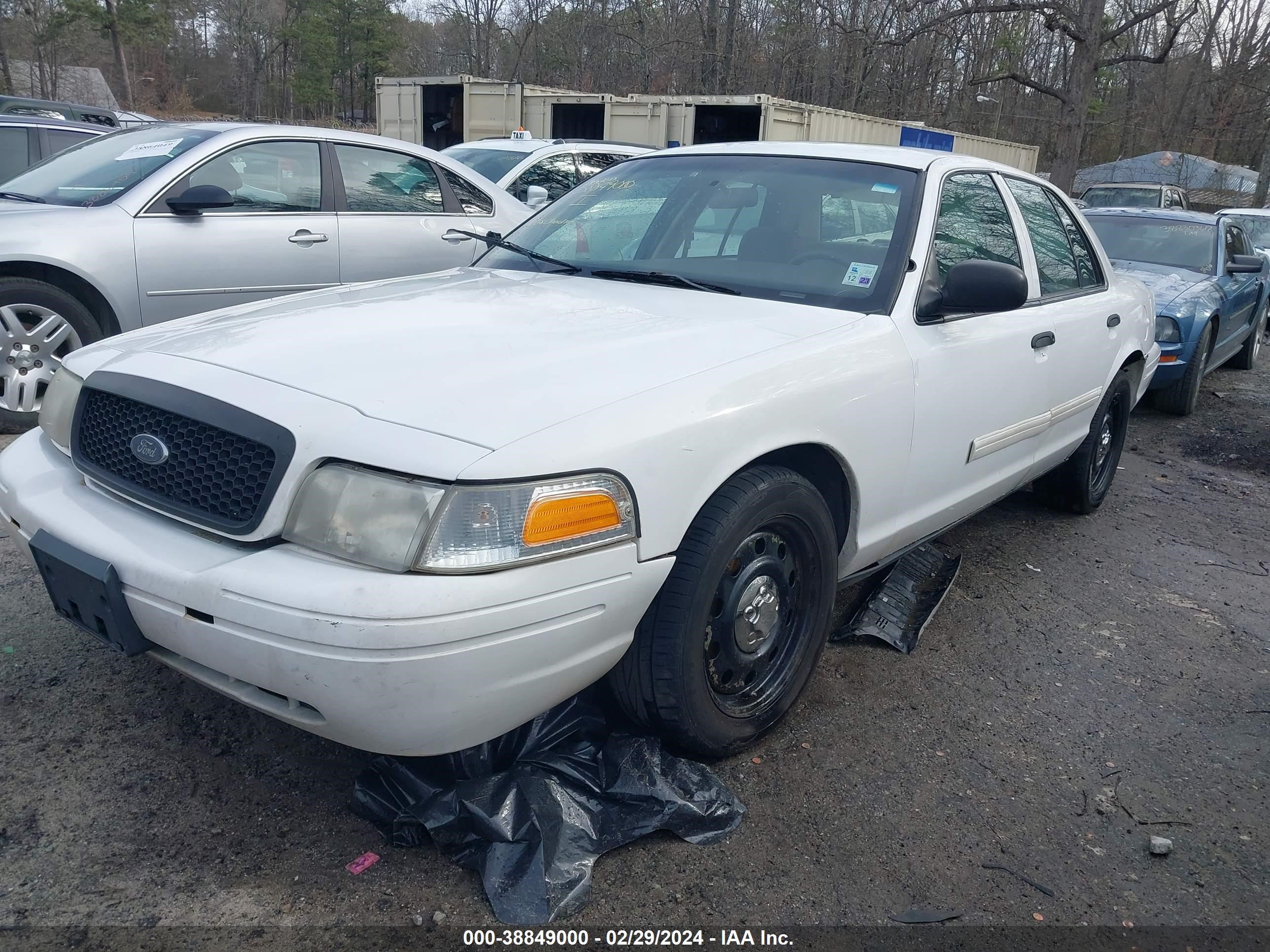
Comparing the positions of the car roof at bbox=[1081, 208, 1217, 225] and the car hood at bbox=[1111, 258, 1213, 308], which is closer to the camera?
the car hood at bbox=[1111, 258, 1213, 308]

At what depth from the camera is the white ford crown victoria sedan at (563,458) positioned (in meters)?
1.94

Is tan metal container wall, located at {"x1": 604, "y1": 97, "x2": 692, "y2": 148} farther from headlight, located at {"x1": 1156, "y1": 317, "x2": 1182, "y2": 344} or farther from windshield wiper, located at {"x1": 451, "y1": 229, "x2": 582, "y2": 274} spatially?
windshield wiper, located at {"x1": 451, "y1": 229, "x2": 582, "y2": 274}

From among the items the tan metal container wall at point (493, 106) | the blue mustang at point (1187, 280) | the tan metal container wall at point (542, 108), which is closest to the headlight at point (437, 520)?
the blue mustang at point (1187, 280)

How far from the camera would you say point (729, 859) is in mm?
2314

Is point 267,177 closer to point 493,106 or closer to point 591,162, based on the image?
point 591,162

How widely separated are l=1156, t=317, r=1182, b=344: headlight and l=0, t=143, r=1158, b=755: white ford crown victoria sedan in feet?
15.1

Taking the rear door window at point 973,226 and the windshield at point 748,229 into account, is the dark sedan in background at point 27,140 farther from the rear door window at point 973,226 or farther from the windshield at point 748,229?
the rear door window at point 973,226

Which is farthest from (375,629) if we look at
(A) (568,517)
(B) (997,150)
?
(B) (997,150)

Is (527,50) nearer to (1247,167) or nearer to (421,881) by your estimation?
(1247,167)

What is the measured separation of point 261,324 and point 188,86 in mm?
63517

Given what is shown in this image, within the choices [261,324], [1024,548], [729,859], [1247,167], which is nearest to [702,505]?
[729,859]

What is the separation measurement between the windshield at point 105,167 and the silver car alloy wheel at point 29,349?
643 millimetres

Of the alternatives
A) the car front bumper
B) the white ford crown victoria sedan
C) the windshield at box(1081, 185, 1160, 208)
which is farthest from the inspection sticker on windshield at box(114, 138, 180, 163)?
the windshield at box(1081, 185, 1160, 208)

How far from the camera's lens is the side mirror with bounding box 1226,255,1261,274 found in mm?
8281
